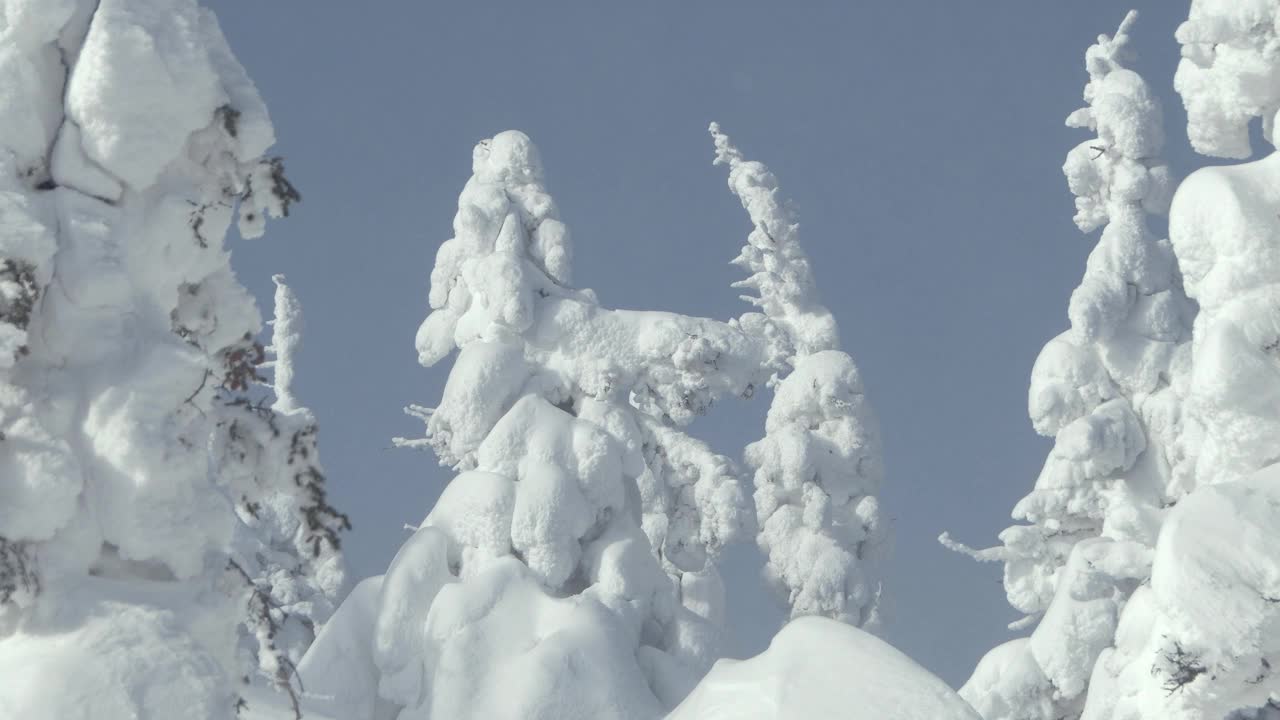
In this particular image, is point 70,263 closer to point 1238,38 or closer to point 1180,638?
point 1180,638

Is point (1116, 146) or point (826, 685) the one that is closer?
point (826, 685)

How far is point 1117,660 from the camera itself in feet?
40.7

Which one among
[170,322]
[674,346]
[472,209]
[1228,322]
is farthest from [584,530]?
[170,322]

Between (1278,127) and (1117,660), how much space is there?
4.52 metres

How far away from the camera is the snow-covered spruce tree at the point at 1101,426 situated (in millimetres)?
18234

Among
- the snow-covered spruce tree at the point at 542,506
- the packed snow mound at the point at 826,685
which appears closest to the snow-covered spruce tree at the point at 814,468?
the snow-covered spruce tree at the point at 542,506

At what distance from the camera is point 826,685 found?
736 centimetres

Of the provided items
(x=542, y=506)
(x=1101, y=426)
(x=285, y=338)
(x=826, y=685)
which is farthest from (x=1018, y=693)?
(x=285, y=338)

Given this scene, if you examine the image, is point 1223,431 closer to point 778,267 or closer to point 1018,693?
point 1018,693

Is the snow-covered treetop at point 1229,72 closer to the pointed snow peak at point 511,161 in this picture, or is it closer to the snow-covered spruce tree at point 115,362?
the snow-covered spruce tree at point 115,362

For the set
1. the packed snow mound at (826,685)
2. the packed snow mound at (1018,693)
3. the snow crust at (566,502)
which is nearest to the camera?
the packed snow mound at (826,685)

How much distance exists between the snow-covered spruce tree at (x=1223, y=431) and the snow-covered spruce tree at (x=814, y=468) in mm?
8772

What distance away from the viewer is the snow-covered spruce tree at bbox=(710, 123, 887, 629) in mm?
23031

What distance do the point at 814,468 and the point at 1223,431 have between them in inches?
489
